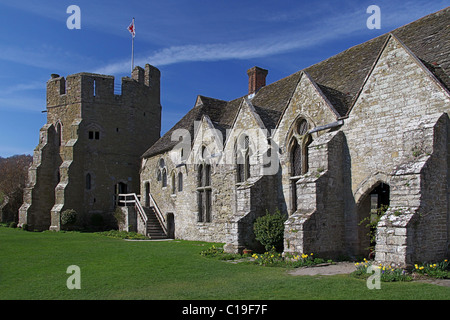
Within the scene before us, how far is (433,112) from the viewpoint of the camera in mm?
12039

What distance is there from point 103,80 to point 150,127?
587 centimetres

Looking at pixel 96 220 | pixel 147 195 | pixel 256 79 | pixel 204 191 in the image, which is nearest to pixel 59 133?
pixel 96 220

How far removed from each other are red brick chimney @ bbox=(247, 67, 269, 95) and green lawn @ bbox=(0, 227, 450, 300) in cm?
1515

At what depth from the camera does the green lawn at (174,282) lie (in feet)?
27.9

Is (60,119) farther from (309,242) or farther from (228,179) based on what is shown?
(309,242)

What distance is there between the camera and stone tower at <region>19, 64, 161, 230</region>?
3350cm

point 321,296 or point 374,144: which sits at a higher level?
point 374,144

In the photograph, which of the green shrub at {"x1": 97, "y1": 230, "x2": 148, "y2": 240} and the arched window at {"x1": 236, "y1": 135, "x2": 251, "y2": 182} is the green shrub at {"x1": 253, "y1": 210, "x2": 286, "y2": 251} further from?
the green shrub at {"x1": 97, "y1": 230, "x2": 148, "y2": 240}

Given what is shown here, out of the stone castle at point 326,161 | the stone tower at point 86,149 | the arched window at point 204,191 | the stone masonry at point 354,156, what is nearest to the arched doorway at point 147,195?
the stone castle at point 326,161

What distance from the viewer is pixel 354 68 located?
59.3 feet

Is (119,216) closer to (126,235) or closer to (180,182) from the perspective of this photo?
(126,235)

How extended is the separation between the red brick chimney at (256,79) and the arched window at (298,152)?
10.9 meters

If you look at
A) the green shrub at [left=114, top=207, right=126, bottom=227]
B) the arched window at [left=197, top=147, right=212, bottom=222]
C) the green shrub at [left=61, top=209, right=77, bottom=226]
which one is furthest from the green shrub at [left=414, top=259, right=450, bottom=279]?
the green shrub at [left=61, top=209, right=77, bottom=226]

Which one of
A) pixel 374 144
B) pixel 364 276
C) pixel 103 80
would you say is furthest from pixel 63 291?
pixel 103 80
